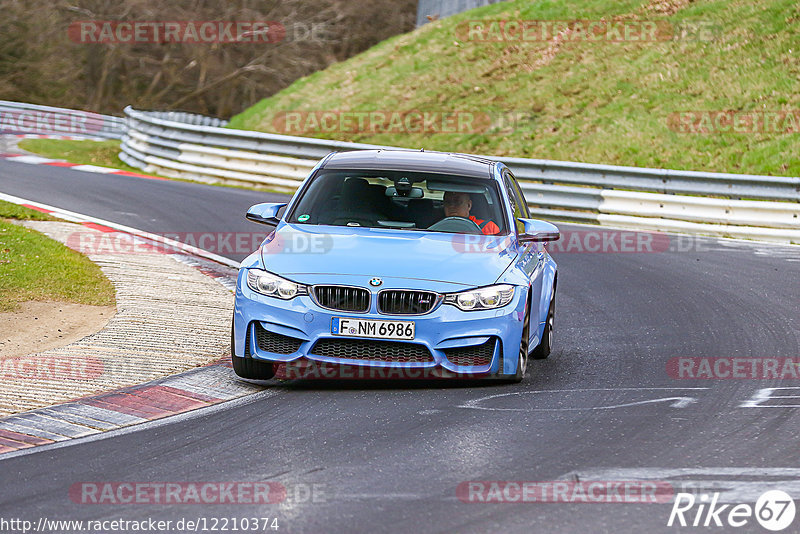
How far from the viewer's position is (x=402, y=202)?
915 cm

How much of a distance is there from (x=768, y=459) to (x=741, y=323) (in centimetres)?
504

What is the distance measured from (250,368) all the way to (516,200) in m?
2.99

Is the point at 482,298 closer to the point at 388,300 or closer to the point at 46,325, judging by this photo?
the point at 388,300

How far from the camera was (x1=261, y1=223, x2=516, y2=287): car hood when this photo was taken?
790 cm

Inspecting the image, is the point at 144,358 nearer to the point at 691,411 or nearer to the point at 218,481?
the point at 218,481

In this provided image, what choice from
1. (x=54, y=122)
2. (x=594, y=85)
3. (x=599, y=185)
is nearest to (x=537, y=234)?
(x=599, y=185)

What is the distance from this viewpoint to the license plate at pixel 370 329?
7695mm

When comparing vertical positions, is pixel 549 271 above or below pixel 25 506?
above

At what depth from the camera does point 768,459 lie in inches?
243

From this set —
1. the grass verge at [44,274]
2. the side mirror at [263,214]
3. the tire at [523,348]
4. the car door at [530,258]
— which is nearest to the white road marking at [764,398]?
the tire at [523,348]

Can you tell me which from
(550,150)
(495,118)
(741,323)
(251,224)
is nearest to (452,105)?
(495,118)

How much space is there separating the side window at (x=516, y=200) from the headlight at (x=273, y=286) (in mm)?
2166

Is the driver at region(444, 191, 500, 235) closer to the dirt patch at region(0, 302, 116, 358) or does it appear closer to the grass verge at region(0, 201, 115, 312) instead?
the dirt patch at region(0, 302, 116, 358)

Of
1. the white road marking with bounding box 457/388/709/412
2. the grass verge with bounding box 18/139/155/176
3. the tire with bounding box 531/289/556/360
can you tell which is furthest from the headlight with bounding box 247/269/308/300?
the grass verge with bounding box 18/139/155/176
